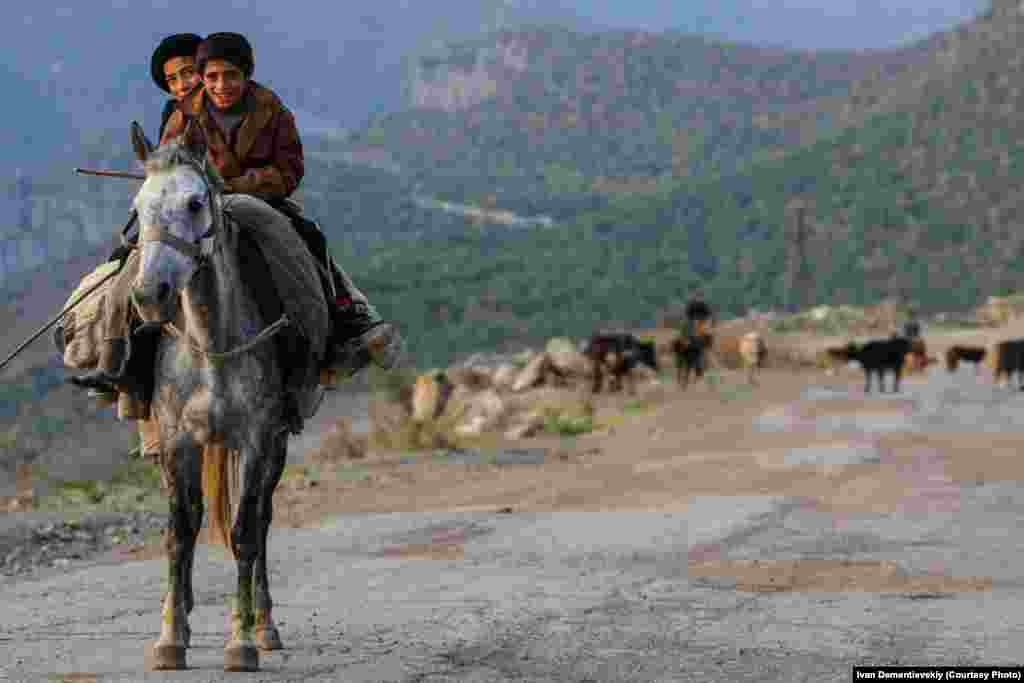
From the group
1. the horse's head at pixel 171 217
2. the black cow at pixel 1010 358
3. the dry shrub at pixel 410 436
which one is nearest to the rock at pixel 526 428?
the dry shrub at pixel 410 436

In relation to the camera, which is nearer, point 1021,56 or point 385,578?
point 385,578

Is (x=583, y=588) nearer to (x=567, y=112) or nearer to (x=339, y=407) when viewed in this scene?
(x=339, y=407)

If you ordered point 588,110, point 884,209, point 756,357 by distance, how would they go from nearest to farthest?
point 756,357 < point 884,209 < point 588,110

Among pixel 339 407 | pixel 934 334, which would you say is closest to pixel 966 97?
pixel 934 334

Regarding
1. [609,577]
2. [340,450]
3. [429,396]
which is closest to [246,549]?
[609,577]

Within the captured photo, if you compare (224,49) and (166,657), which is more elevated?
(224,49)

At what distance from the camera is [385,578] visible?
13602 millimetres

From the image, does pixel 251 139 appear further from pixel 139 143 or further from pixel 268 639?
pixel 268 639

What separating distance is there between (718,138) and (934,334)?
78.1 m

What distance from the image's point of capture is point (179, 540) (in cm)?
925

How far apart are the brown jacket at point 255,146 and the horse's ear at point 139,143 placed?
107cm

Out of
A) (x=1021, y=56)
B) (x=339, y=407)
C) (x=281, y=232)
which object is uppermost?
(x=1021, y=56)

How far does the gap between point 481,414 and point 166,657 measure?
2780cm

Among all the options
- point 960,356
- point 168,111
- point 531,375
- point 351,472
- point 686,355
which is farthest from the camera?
point 960,356
